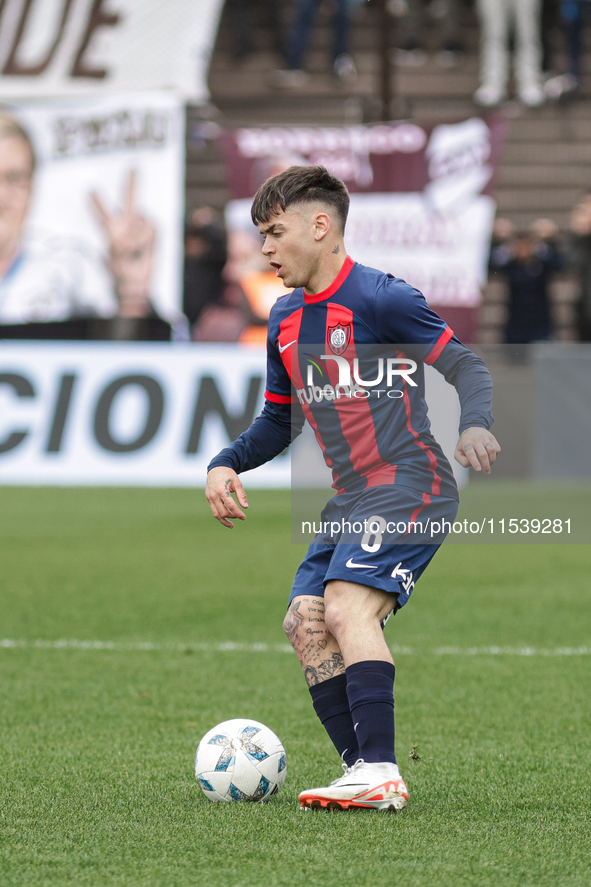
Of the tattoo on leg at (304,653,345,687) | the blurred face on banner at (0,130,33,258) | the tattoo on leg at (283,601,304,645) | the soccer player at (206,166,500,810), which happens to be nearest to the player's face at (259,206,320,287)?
the soccer player at (206,166,500,810)

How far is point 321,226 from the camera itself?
10.9 ft

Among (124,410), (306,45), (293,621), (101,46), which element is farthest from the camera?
(306,45)

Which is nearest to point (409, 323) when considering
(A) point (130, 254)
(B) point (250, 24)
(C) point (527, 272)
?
(A) point (130, 254)

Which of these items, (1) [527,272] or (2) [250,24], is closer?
(1) [527,272]

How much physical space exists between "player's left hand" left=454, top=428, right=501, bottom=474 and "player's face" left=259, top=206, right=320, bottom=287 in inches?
25.4

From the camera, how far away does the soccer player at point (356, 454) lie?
3.18 meters

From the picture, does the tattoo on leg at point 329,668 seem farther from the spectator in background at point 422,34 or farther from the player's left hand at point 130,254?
the spectator in background at point 422,34

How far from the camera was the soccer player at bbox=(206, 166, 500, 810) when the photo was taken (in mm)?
3176

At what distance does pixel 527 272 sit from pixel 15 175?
215 inches

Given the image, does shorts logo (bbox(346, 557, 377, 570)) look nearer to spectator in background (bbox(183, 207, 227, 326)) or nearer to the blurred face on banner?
spectator in background (bbox(183, 207, 227, 326))

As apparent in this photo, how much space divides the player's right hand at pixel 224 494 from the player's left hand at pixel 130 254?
31.9 feet

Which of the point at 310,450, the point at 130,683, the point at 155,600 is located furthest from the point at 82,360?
the point at 130,683

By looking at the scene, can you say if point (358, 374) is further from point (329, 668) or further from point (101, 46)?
point (101, 46)

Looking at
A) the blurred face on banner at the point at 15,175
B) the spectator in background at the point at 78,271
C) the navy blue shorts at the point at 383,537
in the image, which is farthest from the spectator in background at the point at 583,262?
the navy blue shorts at the point at 383,537
